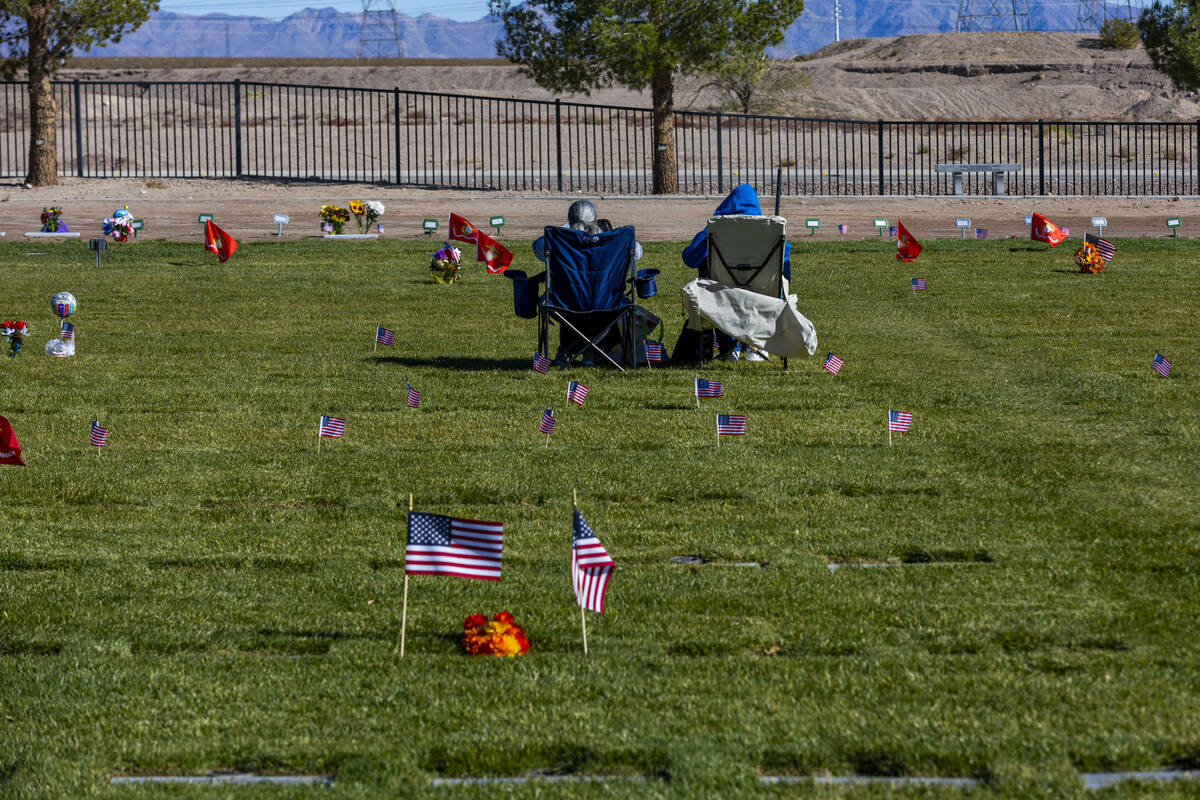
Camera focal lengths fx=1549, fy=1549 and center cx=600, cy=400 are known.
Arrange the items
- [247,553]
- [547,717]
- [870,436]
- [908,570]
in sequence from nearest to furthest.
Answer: [547,717] < [908,570] < [247,553] < [870,436]

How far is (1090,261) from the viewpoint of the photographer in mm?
17578

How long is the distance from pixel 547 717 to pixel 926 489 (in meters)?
3.50

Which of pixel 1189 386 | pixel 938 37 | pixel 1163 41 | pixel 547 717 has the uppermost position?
pixel 938 37

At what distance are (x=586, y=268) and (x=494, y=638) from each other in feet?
21.4

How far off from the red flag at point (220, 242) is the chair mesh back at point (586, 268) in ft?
23.4

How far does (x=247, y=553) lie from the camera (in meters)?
6.85

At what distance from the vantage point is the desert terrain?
25328 millimetres

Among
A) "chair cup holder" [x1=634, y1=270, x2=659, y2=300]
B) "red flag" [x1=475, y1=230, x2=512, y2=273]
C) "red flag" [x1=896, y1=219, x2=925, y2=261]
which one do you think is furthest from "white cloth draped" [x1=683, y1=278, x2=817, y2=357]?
"red flag" [x1=896, y1=219, x2=925, y2=261]

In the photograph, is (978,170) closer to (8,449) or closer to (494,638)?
(8,449)

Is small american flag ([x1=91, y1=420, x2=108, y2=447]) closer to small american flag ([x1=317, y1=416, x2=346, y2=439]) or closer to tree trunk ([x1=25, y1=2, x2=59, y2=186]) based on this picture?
small american flag ([x1=317, y1=416, x2=346, y2=439])

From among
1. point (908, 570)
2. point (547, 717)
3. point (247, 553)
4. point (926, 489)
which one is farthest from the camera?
point (926, 489)

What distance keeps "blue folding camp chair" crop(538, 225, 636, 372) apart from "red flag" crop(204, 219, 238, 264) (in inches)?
281

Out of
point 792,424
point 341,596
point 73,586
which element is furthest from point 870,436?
point 73,586

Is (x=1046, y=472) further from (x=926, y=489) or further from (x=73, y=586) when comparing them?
(x=73, y=586)
